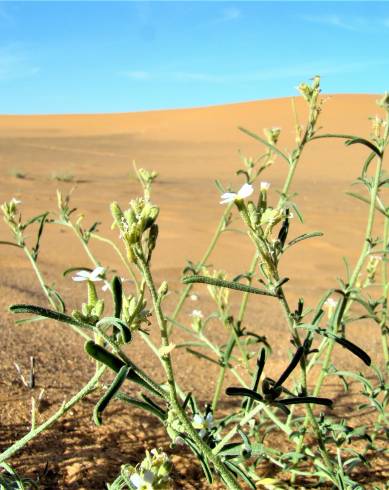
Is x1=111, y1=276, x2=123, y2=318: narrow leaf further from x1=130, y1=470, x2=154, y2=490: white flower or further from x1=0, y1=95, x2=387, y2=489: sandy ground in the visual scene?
x1=0, y1=95, x2=387, y2=489: sandy ground

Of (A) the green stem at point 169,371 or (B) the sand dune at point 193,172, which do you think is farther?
(B) the sand dune at point 193,172

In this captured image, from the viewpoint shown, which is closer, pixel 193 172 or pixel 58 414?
pixel 58 414

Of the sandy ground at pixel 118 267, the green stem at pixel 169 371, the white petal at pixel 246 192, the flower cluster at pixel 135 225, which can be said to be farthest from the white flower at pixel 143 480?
the sandy ground at pixel 118 267

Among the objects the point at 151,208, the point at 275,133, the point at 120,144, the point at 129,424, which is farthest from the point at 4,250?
the point at 120,144

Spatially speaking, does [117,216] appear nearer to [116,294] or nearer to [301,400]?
[116,294]

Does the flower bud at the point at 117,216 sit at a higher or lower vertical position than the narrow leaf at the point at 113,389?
higher

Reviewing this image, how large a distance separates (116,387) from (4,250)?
542 cm

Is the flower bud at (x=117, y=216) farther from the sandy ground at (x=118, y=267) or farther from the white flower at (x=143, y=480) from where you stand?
the sandy ground at (x=118, y=267)

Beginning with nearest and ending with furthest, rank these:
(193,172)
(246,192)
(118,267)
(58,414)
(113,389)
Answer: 1. (113,389)
2. (58,414)
3. (246,192)
4. (118,267)
5. (193,172)

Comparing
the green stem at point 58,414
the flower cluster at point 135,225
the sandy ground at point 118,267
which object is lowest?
the sandy ground at point 118,267

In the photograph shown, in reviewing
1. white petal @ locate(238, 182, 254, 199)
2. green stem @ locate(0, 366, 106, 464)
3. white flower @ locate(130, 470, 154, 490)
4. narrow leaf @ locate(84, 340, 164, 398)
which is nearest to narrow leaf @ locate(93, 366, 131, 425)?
narrow leaf @ locate(84, 340, 164, 398)

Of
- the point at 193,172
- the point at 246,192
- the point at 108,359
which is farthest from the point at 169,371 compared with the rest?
the point at 193,172

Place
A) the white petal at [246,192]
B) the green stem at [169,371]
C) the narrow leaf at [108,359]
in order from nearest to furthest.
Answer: the narrow leaf at [108,359] → the green stem at [169,371] → the white petal at [246,192]

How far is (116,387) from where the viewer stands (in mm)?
746
